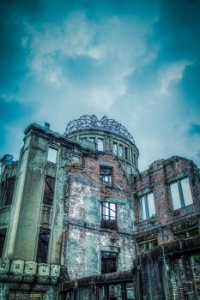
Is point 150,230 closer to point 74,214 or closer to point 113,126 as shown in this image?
point 74,214

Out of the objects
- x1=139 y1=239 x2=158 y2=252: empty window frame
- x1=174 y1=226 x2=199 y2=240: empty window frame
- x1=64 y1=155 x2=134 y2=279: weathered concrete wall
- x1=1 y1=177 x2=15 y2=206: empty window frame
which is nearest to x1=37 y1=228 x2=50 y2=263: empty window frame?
x1=64 y1=155 x2=134 y2=279: weathered concrete wall

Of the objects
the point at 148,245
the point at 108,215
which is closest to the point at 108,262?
the point at 148,245

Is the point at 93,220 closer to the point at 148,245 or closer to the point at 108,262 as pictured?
the point at 108,262

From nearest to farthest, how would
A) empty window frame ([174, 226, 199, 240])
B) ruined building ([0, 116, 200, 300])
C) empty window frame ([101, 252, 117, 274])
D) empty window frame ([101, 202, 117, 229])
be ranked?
ruined building ([0, 116, 200, 300]) → empty window frame ([174, 226, 199, 240]) → empty window frame ([101, 252, 117, 274]) → empty window frame ([101, 202, 117, 229])

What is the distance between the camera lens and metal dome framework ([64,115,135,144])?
24094 mm

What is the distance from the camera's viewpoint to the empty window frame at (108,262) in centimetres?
1606

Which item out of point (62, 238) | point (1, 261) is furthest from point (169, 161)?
point (1, 261)

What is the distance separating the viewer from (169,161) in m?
17.5

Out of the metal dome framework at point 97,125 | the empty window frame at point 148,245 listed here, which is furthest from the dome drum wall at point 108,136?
the empty window frame at point 148,245

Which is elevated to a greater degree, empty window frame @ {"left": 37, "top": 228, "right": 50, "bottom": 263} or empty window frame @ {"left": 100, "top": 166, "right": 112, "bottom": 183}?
Result: empty window frame @ {"left": 100, "top": 166, "right": 112, "bottom": 183}

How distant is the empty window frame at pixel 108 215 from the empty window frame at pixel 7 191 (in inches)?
252

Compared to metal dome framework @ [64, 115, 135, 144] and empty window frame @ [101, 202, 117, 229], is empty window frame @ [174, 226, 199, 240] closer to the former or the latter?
empty window frame @ [101, 202, 117, 229]

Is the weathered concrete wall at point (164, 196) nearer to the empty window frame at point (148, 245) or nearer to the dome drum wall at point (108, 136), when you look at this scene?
the empty window frame at point (148, 245)

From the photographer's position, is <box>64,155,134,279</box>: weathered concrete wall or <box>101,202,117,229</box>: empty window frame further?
<box>101,202,117,229</box>: empty window frame
